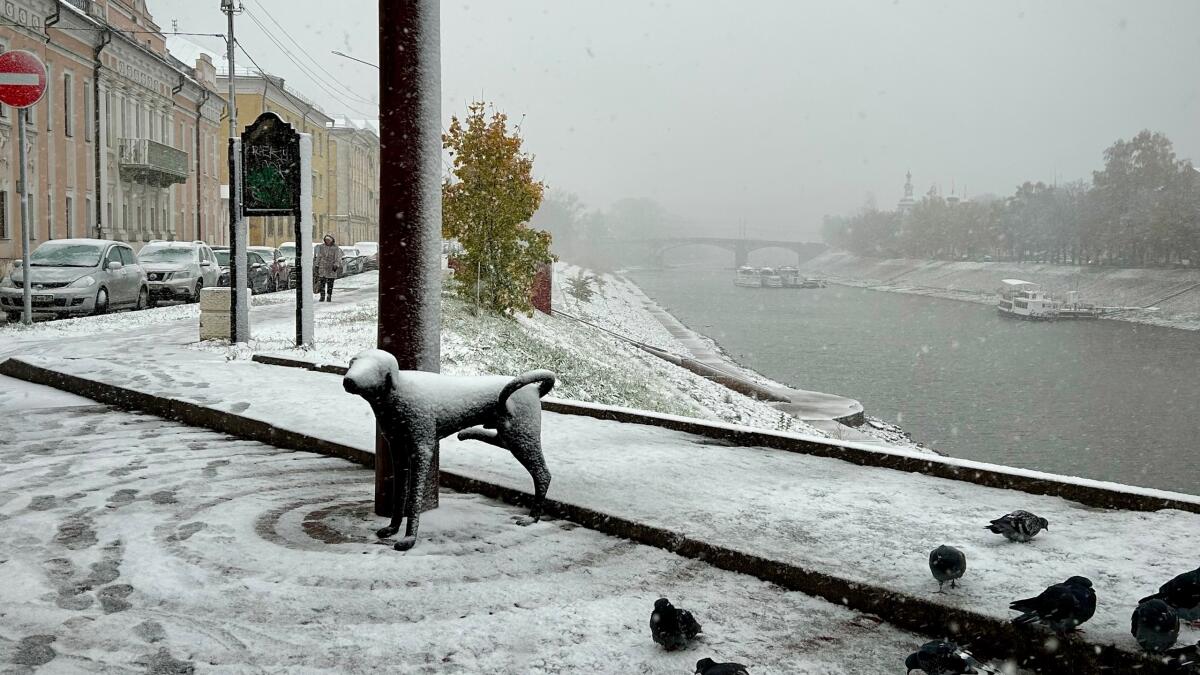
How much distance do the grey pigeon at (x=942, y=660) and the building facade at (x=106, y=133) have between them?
90.1 ft

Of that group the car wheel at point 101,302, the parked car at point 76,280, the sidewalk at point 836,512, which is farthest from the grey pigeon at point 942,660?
the car wheel at point 101,302

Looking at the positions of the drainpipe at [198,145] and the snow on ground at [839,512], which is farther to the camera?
the drainpipe at [198,145]

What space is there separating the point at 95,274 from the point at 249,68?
37.4m

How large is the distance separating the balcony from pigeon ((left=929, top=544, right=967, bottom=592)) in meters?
36.7

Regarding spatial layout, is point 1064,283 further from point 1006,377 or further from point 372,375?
point 372,375

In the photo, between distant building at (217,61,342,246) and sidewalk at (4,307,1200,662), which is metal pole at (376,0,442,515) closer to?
sidewalk at (4,307,1200,662)

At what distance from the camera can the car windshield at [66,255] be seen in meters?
19.4

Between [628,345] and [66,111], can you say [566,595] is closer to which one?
[628,345]

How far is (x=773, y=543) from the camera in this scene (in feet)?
14.6

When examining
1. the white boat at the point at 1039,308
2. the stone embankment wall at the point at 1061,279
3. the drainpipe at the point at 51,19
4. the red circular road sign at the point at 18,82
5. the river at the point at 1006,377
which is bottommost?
the river at the point at 1006,377

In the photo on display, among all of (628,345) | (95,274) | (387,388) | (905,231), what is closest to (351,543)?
(387,388)

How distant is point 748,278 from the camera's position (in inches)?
3666

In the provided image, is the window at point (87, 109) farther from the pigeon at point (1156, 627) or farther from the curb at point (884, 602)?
the pigeon at point (1156, 627)

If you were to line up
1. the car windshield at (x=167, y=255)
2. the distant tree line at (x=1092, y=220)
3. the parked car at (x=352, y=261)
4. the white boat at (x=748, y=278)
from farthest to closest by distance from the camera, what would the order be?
the white boat at (x=748, y=278) < the distant tree line at (x=1092, y=220) < the parked car at (x=352, y=261) < the car windshield at (x=167, y=255)
